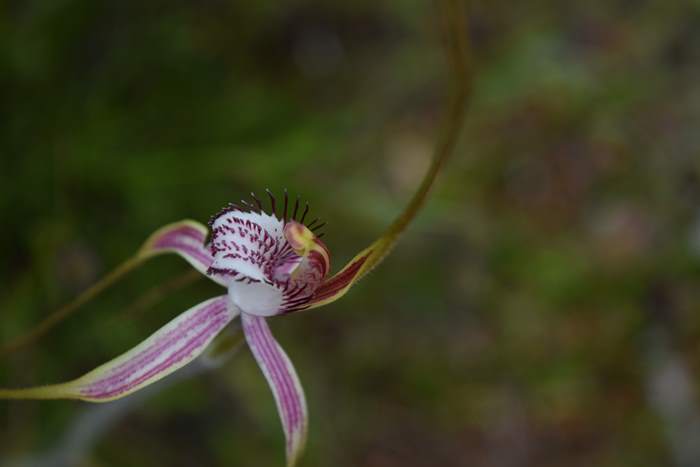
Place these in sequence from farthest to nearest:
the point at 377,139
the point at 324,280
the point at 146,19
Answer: the point at 377,139 → the point at 146,19 → the point at 324,280

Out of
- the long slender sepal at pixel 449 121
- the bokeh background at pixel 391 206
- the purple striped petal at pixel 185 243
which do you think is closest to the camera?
the long slender sepal at pixel 449 121

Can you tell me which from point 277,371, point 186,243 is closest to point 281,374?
point 277,371

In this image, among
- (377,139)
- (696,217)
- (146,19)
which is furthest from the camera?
(377,139)

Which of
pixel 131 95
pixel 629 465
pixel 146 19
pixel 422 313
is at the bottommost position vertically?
pixel 629 465

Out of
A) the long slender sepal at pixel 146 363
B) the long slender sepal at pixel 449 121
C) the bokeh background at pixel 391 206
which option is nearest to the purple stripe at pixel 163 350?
the long slender sepal at pixel 146 363

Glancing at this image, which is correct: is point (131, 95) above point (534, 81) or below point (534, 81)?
below

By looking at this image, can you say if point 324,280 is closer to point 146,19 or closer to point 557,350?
point 146,19

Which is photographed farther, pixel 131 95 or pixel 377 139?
pixel 377 139

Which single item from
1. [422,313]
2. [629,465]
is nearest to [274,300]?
[422,313]

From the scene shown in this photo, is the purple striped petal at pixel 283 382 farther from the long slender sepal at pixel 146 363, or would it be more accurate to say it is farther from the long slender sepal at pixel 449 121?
the long slender sepal at pixel 449 121
